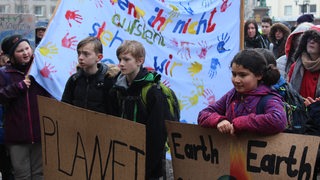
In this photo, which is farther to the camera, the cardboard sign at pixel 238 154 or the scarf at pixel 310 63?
the scarf at pixel 310 63

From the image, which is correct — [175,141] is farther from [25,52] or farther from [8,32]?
[8,32]

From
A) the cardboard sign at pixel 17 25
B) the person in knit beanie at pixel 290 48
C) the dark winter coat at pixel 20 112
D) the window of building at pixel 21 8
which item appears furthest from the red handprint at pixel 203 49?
the window of building at pixel 21 8

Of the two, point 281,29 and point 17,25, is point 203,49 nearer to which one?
point 281,29

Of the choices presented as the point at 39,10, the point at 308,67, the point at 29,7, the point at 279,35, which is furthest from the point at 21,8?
the point at 308,67

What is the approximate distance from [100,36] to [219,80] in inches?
41.1

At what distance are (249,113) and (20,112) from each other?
6.67 ft

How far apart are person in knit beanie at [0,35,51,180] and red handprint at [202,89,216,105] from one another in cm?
131

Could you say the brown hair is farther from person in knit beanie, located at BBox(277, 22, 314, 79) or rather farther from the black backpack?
person in knit beanie, located at BBox(277, 22, 314, 79)

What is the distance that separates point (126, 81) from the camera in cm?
356

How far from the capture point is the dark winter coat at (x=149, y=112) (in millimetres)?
3412

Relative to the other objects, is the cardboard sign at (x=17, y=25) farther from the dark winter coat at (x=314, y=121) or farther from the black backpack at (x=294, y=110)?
the black backpack at (x=294, y=110)

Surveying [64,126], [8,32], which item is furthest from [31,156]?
[8,32]

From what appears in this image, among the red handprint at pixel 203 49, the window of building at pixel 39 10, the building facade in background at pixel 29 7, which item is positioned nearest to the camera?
the red handprint at pixel 203 49

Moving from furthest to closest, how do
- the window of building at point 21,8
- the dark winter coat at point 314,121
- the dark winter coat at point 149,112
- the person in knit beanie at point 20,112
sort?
1. the window of building at point 21,8
2. the person in knit beanie at point 20,112
3. the dark winter coat at point 149,112
4. the dark winter coat at point 314,121
